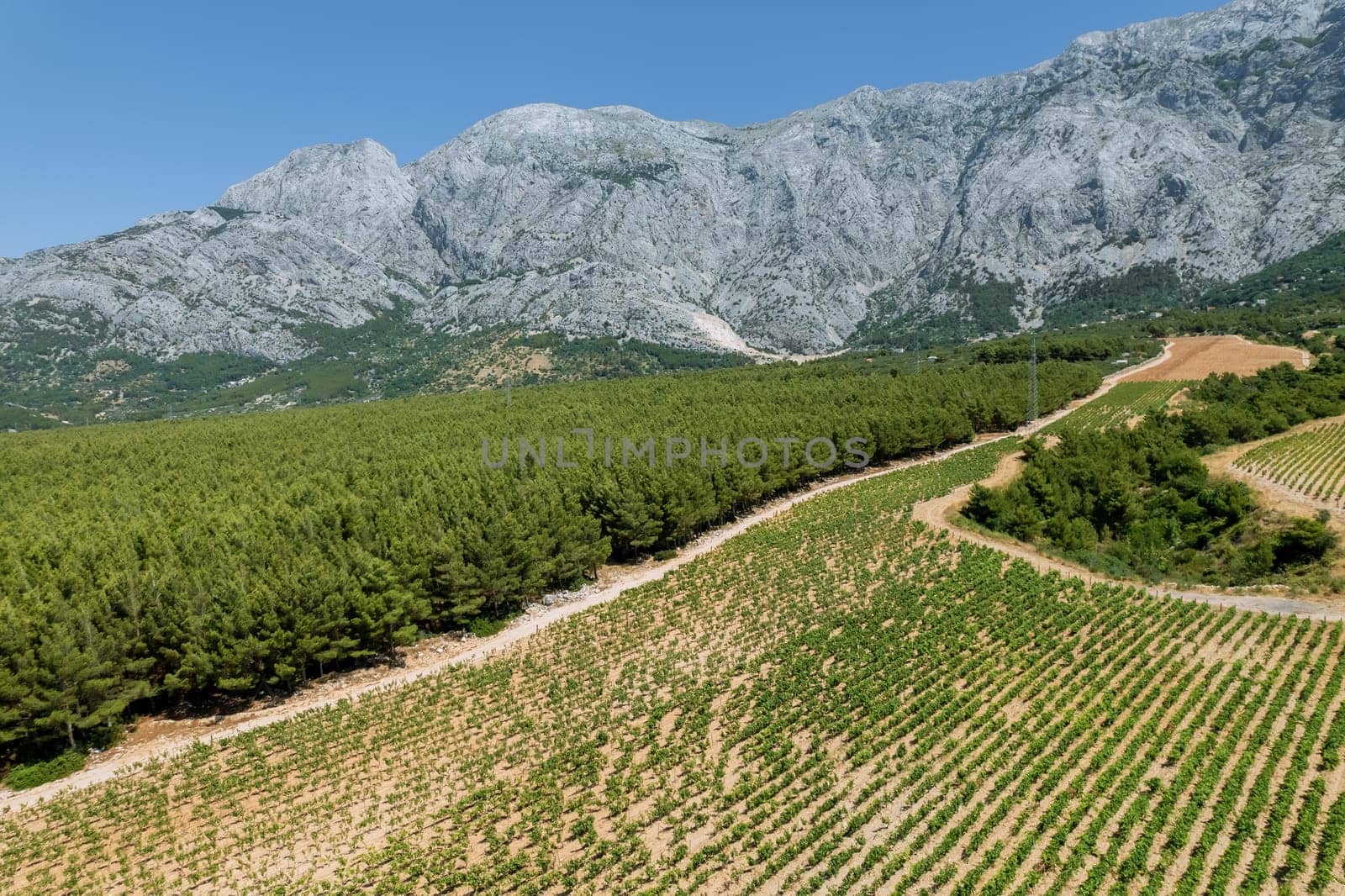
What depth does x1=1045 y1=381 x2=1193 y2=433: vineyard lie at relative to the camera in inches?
4304

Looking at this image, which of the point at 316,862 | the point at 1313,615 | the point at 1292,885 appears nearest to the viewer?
the point at 1292,885

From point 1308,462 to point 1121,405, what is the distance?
55.5m

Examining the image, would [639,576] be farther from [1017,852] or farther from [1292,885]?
[1292,885]

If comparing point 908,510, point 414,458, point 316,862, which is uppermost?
point 414,458

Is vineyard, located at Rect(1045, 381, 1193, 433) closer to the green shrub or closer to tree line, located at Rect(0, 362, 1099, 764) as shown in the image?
tree line, located at Rect(0, 362, 1099, 764)

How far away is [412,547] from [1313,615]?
5898 cm

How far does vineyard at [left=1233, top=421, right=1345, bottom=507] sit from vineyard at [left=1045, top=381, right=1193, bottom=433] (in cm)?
2575

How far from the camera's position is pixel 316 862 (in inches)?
1045

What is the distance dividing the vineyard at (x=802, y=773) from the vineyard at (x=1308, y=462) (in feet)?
97.5

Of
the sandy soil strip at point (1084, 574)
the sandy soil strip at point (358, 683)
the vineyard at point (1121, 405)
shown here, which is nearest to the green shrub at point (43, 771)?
the sandy soil strip at point (358, 683)

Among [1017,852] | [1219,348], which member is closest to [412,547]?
[1017,852]

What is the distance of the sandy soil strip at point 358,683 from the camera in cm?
3553

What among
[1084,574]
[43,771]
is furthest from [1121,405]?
[43,771]

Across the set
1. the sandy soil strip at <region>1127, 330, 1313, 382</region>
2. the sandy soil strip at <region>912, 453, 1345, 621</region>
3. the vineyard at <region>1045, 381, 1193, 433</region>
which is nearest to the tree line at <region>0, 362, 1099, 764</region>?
the vineyard at <region>1045, 381, 1193, 433</region>
